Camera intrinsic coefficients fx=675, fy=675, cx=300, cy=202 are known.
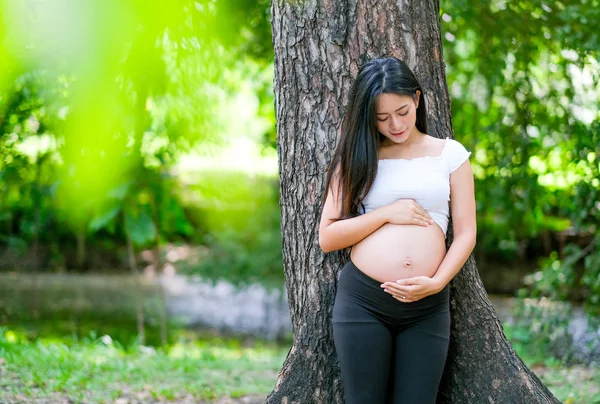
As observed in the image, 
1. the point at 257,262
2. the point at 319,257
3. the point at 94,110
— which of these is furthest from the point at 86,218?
the point at 319,257

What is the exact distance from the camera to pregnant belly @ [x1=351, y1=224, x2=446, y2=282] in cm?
258

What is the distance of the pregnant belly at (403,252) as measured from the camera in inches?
102

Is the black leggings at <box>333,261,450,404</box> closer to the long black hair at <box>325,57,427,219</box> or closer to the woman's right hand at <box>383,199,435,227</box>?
the woman's right hand at <box>383,199,435,227</box>

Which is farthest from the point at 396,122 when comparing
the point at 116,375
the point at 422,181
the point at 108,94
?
the point at 116,375

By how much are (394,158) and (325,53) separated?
636 millimetres

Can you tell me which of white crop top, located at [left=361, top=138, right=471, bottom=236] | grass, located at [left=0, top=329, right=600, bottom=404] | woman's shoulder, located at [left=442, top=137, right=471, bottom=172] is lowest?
grass, located at [left=0, top=329, right=600, bottom=404]

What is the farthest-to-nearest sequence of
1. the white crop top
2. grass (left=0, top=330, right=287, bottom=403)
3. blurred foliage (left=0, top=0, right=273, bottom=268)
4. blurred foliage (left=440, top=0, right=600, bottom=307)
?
blurred foliage (left=440, top=0, right=600, bottom=307) → grass (left=0, top=330, right=287, bottom=403) → blurred foliage (left=0, top=0, right=273, bottom=268) → the white crop top

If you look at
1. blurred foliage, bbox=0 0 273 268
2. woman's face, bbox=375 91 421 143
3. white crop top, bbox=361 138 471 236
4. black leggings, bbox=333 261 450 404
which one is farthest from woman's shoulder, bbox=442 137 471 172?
blurred foliage, bbox=0 0 273 268

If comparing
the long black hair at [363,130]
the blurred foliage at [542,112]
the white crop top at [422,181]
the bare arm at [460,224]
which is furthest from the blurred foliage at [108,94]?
the blurred foliage at [542,112]

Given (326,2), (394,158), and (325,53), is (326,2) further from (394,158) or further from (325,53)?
(394,158)

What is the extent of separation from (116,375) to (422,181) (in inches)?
121

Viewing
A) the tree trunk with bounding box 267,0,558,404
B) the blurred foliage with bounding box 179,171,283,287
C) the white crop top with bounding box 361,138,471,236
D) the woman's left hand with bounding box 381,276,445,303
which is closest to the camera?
the woman's left hand with bounding box 381,276,445,303

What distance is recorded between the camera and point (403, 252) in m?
2.59

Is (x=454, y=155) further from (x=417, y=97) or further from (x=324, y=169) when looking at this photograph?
(x=324, y=169)
